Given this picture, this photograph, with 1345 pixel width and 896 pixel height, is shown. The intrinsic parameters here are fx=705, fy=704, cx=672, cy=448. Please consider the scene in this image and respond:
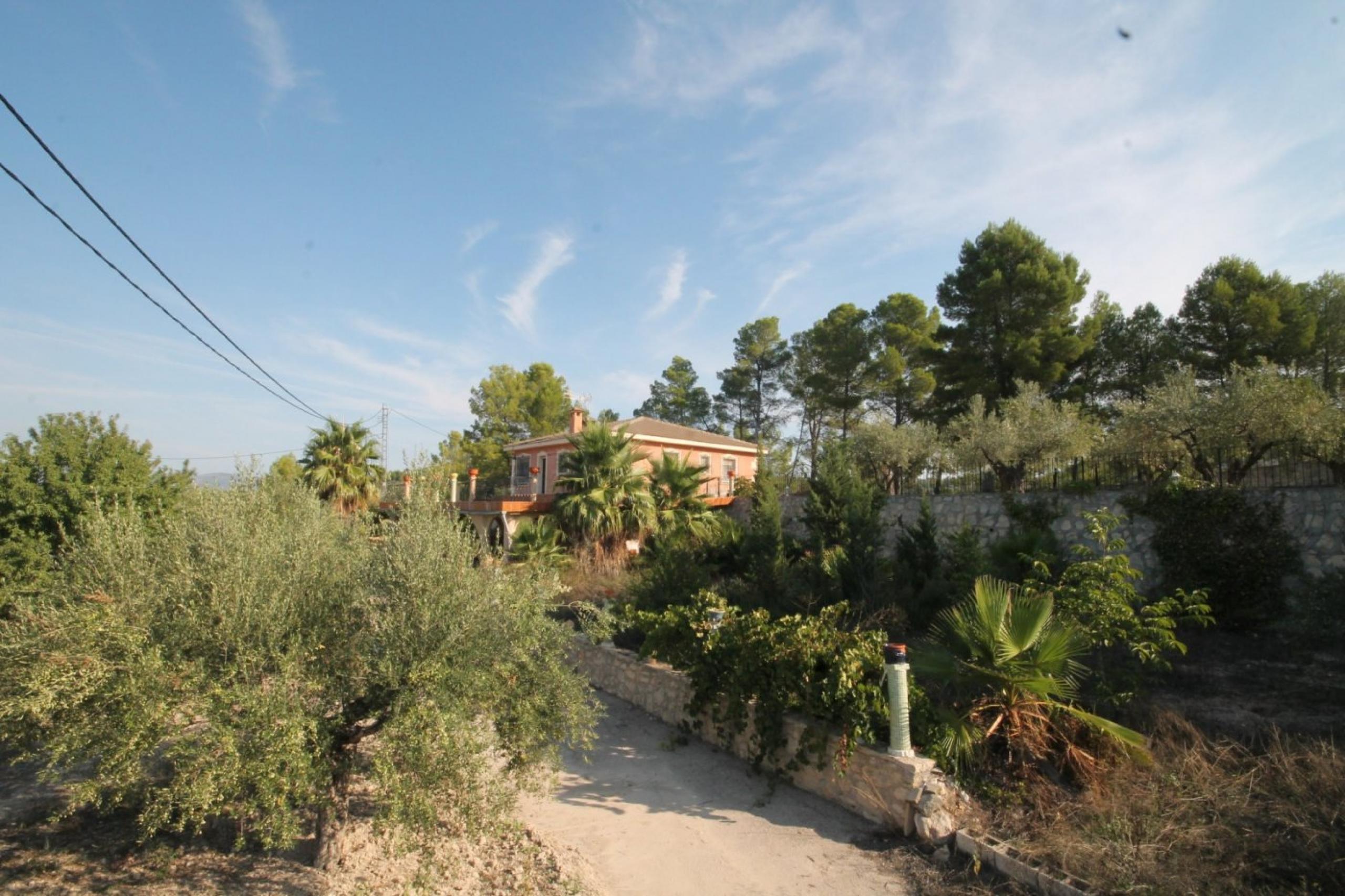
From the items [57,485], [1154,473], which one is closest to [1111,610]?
[1154,473]

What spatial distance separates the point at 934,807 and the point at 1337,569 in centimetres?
782

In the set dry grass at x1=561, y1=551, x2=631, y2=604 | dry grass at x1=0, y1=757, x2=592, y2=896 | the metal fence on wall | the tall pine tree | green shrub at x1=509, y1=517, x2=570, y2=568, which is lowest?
dry grass at x1=0, y1=757, x2=592, y2=896

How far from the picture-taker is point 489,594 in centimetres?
481

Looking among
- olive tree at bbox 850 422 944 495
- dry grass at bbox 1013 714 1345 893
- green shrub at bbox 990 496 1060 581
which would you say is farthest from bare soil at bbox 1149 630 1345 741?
olive tree at bbox 850 422 944 495

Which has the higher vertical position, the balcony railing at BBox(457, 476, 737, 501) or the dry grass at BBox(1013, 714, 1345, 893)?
the balcony railing at BBox(457, 476, 737, 501)

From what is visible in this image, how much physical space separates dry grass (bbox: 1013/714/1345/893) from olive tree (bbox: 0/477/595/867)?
136 inches

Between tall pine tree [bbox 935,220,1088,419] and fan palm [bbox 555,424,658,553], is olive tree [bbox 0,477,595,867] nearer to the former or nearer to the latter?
fan palm [bbox 555,424,658,553]

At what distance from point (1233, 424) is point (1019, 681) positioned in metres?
9.53

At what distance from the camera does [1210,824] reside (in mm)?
4566

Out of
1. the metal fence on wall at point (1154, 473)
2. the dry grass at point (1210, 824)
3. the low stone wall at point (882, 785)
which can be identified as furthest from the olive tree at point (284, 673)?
the metal fence on wall at point (1154, 473)

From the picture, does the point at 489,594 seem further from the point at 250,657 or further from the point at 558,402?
the point at 558,402

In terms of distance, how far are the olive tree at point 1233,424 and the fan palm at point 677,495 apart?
9.21 m

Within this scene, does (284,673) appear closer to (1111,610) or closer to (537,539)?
(1111,610)

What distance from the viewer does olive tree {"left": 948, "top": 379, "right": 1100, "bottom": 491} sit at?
1633 cm
